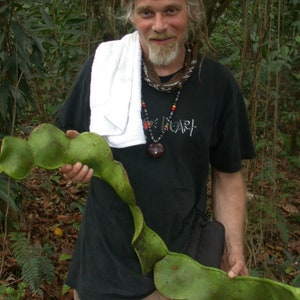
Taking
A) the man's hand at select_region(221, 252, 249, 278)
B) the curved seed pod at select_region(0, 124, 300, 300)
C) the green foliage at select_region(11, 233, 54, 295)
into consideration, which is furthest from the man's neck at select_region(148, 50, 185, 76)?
the green foliage at select_region(11, 233, 54, 295)

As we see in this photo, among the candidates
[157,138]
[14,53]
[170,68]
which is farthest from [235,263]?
[14,53]

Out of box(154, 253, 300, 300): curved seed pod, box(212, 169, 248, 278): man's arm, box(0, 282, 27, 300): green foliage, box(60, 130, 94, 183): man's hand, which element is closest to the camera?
box(60, 130, 94, 183): man's hand

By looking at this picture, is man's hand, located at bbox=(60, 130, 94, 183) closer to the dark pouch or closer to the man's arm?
the dark pouch

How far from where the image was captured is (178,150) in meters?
1.75

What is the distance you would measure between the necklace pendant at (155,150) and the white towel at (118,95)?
0.13ft

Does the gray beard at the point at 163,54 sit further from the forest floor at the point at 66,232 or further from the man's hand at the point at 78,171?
the forest floor at the point at 66,232

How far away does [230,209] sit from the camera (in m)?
1.94

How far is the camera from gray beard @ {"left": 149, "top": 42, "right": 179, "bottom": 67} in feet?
5.54

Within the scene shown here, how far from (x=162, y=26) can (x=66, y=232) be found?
84.3 inches

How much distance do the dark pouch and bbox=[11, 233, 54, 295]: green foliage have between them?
3.53ft

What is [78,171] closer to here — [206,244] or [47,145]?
[47,145]

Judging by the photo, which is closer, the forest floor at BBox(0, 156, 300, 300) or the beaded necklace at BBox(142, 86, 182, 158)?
the beaded necklace at BBox(142, 86, 182, 158)

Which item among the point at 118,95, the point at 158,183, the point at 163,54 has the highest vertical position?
the point at 163,54

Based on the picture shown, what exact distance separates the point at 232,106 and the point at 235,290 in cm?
57
